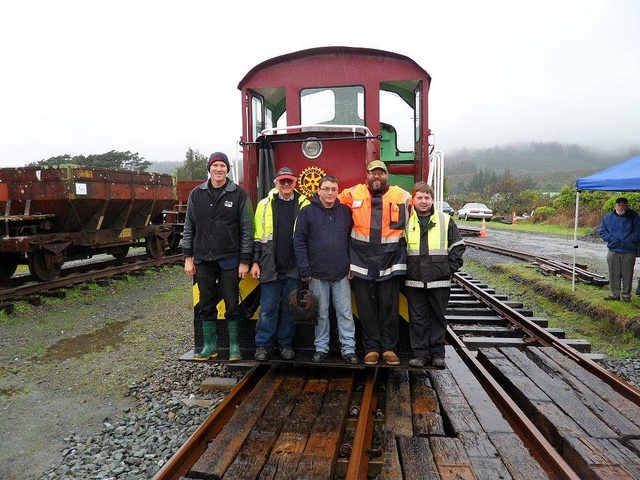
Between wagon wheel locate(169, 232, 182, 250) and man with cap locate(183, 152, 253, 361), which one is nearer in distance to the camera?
man with cap locate(183, 152, 253, 361)

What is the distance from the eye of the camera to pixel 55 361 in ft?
18.8

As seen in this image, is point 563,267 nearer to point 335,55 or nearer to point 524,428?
point 335,55

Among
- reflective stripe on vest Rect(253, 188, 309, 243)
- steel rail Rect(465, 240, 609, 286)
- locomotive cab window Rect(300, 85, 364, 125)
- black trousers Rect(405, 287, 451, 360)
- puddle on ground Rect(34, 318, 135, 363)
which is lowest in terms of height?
puddle on ground Rect(34, 318, 135, 363)

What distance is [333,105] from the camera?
19.3ft

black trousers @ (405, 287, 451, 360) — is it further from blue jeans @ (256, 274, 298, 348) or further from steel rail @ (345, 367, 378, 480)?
blue jeans @ (256, 274, 298, 348)

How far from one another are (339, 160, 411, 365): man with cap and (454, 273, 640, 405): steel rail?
202 centimetres

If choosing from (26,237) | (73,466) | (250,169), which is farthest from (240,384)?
(26,237)

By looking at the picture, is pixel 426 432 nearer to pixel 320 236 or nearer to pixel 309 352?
pixel 309 352

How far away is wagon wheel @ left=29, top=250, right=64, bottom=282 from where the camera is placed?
349 inches

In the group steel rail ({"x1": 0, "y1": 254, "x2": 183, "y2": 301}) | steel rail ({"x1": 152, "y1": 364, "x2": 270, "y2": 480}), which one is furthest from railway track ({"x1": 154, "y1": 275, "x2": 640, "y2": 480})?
steel rail ({"x1": 0, "y1": 254, "x2": 183, "y2": 301})

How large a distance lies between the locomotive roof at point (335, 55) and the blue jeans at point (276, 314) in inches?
105

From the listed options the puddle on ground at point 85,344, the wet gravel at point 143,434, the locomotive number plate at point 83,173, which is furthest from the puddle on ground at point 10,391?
the locomotive number plate at point 83,173

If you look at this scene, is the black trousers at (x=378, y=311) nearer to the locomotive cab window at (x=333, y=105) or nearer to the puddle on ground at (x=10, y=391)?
the locomotive cab window at (x=333, y=105)

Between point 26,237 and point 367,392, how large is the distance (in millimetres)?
7188
